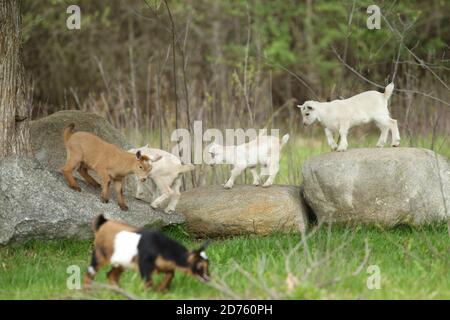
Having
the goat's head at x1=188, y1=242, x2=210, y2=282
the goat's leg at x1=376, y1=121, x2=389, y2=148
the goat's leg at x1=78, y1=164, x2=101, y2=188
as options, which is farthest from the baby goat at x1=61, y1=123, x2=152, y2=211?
the goat's leg at x1=376, y1=121, x2=389, y2=148

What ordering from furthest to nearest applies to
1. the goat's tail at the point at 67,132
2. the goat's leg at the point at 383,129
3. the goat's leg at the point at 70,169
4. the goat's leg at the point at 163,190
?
the goat's leg at the point at 383,129
the goat's leg at the point at 163,190
the goat's tail at the point at 67,132
the goat's leg at the point at 70,169

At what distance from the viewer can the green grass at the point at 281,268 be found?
4793mm

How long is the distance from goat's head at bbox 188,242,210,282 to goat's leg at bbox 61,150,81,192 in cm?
246

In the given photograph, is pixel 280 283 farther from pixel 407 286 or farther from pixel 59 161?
pixel 59 161

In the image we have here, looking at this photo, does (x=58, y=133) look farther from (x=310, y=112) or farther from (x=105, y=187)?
(x=310, y=112)

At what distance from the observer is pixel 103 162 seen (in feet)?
21.7

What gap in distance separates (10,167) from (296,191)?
2.79m

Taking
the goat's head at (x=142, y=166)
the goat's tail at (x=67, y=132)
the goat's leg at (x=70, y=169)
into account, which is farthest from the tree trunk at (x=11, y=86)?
the goat's head at (x=142, y=166)

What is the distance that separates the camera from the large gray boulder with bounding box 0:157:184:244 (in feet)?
21.4

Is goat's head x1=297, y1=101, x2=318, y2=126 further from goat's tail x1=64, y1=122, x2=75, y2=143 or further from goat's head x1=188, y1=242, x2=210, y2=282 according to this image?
goat's head x1=188, y1=242, x2=210, y2=282

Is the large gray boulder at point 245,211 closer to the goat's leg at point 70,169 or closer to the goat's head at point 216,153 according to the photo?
the goat's head at point 216,153

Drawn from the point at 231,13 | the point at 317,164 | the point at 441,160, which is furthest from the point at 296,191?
the point at 231,13

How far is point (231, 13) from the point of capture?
63.9ft

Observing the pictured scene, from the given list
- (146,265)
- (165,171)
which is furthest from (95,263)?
(165,171)
